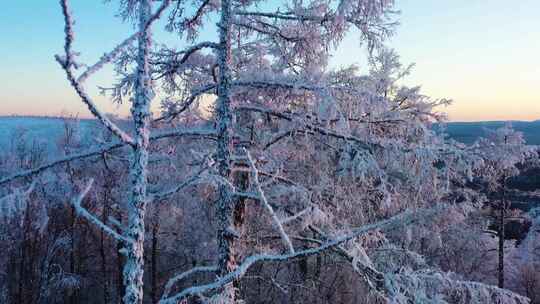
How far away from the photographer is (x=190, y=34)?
246 inches

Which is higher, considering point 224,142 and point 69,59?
point 69,59

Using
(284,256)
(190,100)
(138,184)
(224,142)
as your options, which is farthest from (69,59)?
(190,100)

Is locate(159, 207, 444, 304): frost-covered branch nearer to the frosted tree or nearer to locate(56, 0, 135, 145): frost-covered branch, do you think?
the frosted tree

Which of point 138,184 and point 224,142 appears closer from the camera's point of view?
point 138,184

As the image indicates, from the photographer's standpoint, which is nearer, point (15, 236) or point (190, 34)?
point (190, 34)

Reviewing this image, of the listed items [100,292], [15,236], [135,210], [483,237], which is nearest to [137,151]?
[135,210]

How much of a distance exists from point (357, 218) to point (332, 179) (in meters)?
0.73

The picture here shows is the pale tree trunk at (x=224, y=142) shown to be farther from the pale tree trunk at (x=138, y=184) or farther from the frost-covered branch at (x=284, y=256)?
the pale tree trunk at (x=138, y=184)

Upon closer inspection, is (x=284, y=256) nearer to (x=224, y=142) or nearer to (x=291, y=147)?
(x=224, y=142)

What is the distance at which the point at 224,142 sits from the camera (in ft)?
18.0

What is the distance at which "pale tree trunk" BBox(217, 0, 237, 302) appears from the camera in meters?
5.46

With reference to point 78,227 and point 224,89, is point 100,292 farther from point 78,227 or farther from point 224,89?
point 224,89

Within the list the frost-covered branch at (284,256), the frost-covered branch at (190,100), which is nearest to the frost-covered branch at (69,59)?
the frost-covered branch at (284,256)

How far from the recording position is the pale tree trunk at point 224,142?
5.46 metres
